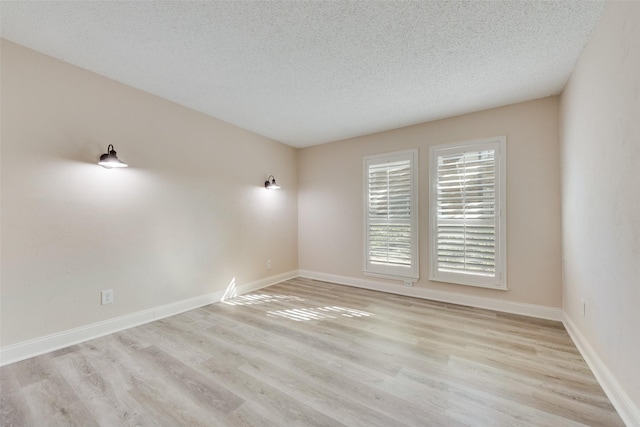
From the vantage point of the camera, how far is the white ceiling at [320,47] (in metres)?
1.67

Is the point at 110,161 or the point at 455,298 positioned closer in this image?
the point at 110,161

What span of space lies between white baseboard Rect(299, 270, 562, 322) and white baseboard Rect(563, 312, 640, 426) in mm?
553

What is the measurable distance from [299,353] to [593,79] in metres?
3.02

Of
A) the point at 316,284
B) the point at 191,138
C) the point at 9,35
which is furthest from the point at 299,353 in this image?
the point at 9,35

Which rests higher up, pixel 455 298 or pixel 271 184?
pixel 271 184

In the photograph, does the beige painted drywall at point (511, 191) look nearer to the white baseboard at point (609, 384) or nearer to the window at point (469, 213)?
the window at point (469, 213)

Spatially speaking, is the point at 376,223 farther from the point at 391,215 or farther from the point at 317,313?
the point at 317,313

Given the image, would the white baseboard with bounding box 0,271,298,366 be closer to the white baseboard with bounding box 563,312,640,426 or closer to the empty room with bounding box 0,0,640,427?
the empty room with bounding box 0,0,640,427

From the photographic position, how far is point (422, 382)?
5.74 ft

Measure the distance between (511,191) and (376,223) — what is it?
1715mm

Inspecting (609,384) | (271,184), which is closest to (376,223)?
Answer: (271,184)

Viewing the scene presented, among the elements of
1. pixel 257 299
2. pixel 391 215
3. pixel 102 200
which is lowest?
pixel 257 299

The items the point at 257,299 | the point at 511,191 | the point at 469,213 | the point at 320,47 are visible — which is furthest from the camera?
the point at 257,299

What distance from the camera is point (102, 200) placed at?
95.9 inches
